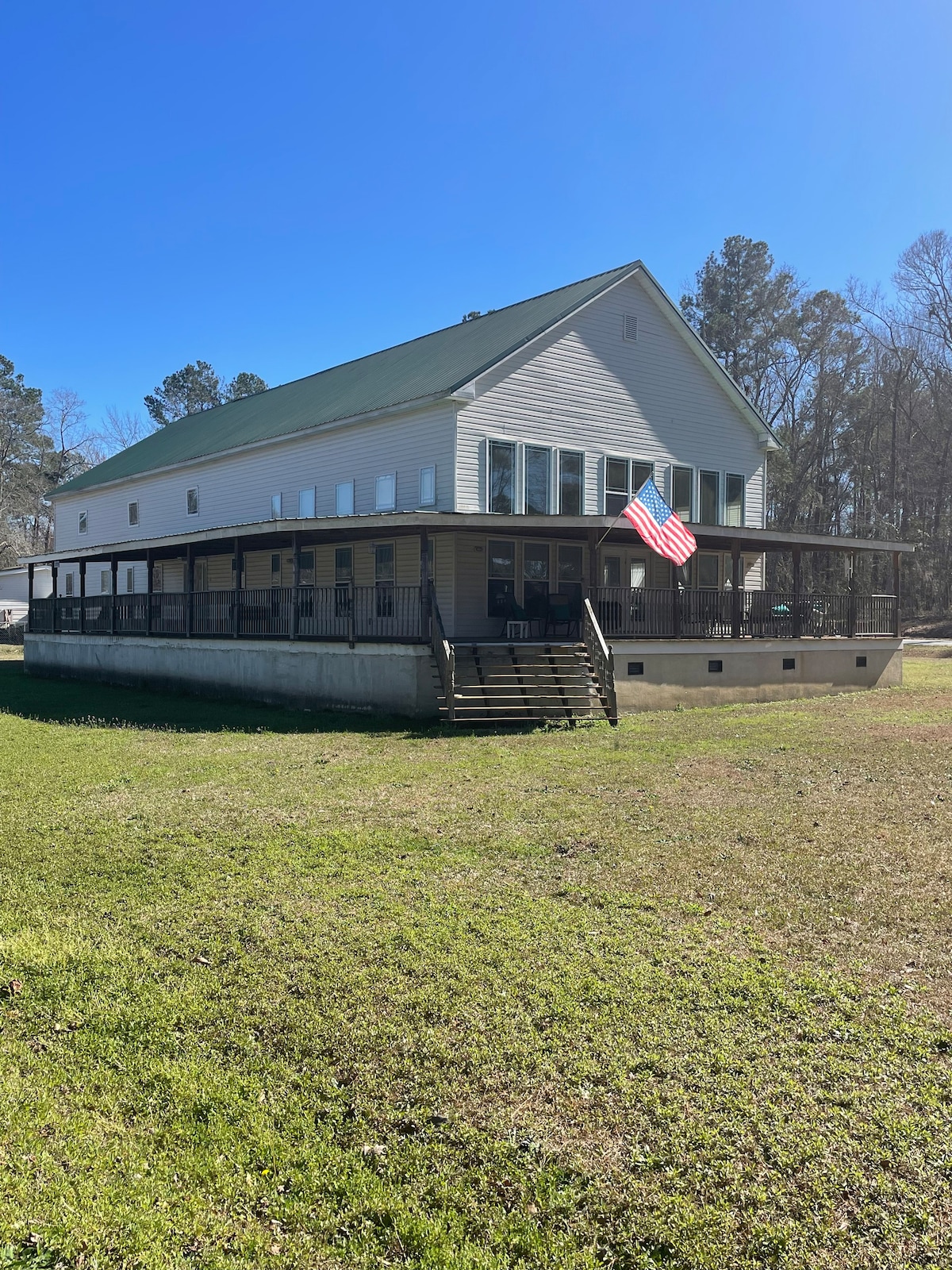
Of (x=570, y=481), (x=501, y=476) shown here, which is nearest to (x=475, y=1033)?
(x=501, y=476)

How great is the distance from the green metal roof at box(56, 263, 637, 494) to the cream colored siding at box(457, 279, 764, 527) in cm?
63

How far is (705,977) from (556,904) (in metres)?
1.32

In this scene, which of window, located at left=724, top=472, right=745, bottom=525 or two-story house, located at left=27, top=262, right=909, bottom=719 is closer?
two-story house, located at left=27, top=262, right=909, bottom=719

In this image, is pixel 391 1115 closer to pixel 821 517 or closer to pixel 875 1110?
pixel 875 1110

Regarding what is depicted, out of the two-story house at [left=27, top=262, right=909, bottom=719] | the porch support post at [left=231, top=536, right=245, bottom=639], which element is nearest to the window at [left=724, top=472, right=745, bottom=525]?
the two-story house at [left=27, top=262, right=909, bottom=719]

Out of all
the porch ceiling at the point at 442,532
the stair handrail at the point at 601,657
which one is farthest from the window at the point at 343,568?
the stair handrail at the point at 601,657

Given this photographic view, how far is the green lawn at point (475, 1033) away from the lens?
3014 mm

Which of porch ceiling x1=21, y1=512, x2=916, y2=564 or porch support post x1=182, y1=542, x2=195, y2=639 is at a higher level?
porch ceiling x1=21, y1=512, x2=916, y2=564

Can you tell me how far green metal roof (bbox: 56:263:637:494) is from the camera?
2009cm

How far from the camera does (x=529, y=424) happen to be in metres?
19.7

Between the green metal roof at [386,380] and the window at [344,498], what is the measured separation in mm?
1527

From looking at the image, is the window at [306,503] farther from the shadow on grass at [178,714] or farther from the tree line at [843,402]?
the tree line at [843,402]

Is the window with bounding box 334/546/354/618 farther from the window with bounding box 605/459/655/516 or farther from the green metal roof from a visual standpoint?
the window with bounding box 605/459/655/516

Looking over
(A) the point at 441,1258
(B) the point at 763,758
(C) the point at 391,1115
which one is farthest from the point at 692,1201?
(B) the point at 763,758
